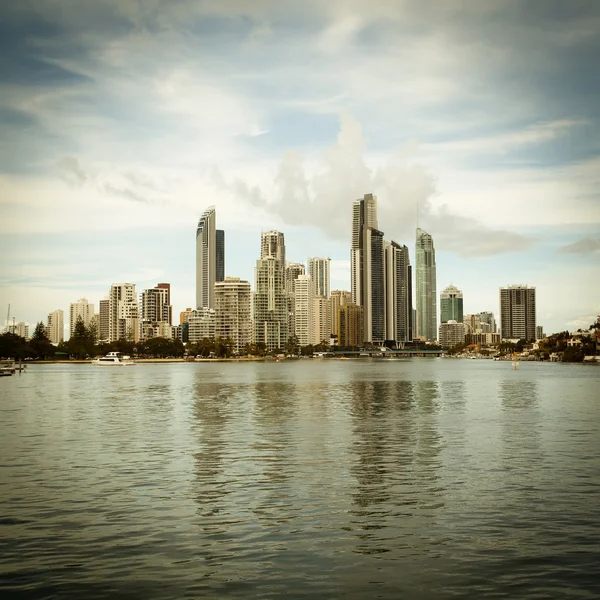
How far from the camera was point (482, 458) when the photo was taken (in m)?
44.1

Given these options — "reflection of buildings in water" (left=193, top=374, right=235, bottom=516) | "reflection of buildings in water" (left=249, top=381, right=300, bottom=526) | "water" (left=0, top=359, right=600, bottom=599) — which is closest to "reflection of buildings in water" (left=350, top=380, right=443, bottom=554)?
"water" (left=0, top=359, right=600, bottom=599)

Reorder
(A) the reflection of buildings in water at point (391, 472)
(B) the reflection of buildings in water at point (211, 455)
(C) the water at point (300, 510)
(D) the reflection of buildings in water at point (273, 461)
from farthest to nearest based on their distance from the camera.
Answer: (B) the reflection of buildings in water at point (211, 455) < (D) the reflection of buildings in water at point (273, 461) < (A) the reflection of buildings in water at point (391, 472) < (C) the water at point (300, 510)

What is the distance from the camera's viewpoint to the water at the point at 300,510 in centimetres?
2164


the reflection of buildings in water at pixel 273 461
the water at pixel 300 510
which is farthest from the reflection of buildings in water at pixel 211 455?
the reflection of buildings in water at pixel 273 461

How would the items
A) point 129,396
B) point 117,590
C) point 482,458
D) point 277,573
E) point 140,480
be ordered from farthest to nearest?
point 129,396 → point 482,458 → point 140,480 → point 277,573 → point 117,590

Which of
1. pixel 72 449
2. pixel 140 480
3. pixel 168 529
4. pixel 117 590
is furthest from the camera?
pixel 72 449

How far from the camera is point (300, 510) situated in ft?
99.1

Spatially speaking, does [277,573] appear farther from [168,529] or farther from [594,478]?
[594,478]

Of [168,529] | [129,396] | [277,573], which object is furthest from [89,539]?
[129,396]

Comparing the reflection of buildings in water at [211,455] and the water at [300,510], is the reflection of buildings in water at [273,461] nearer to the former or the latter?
the water at [300,510]

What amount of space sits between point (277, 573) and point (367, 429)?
38183mm

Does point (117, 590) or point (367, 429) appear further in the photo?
point (367, 429)

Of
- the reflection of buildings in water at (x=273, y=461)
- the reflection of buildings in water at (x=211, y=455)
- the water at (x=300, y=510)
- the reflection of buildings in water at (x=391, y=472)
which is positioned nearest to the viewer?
the water at (x=300, y=510)

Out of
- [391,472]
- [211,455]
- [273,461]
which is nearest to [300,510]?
[391,472]
